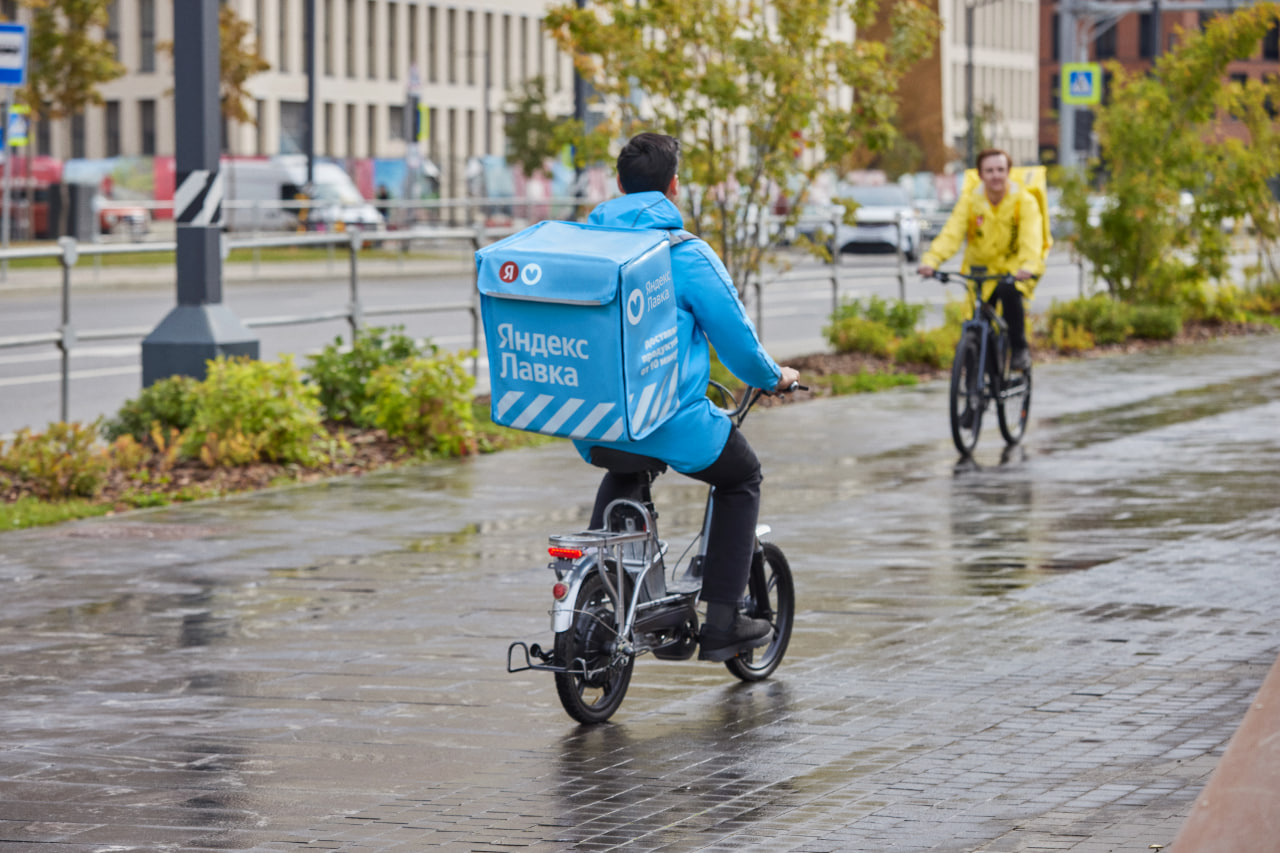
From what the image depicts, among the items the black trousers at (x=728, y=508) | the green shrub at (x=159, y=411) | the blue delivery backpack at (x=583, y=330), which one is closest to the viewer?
the blue delivery backpack at (x=583, y=330)

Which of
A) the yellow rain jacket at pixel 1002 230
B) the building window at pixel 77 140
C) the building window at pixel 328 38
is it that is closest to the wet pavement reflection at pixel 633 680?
the yellow rain jacket at pixel 1002 230

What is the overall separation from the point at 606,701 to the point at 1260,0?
17145 mm

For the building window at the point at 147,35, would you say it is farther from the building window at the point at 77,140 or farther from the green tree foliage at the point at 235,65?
the green tree foliage at the point at 235,65

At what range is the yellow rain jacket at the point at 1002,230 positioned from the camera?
1417 cm

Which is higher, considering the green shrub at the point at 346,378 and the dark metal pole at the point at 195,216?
the dark metal pole at the point at 195,216

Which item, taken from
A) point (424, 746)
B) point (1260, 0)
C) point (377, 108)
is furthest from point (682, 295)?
point (377, 108)

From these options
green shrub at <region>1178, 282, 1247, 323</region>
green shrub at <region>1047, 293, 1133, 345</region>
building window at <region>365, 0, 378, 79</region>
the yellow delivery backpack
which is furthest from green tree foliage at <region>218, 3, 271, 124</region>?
the yellow delivery backpack

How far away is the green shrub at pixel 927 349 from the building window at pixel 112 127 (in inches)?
2443

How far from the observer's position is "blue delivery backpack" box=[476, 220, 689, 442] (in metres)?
6.22

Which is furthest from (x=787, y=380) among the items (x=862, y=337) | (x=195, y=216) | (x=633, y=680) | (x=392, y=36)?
(x=392, y=36)

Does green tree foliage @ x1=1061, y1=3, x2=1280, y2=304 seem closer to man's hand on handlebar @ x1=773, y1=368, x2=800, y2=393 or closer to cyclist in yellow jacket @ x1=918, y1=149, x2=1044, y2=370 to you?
cyclist in yellow jacket @ x1=918, y1=149, x2=1044, y2=370

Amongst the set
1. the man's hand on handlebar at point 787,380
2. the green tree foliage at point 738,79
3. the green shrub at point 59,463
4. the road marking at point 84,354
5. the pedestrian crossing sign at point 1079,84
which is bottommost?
the green shrub at point 59,463

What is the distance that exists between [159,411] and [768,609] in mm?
6543

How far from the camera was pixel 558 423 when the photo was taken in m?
6.38
